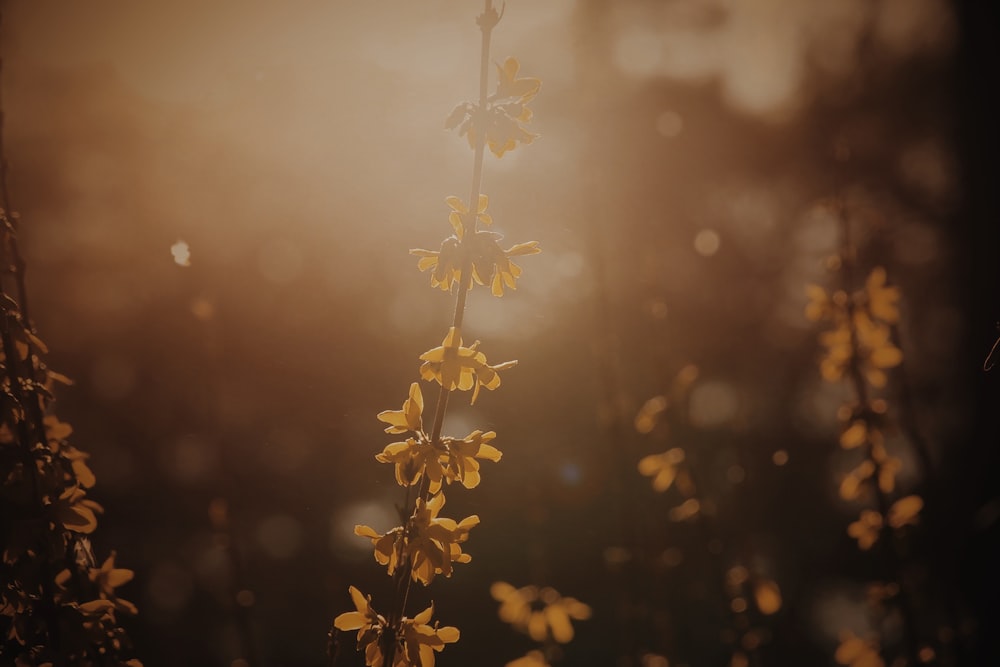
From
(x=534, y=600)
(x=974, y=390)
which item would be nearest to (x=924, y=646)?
(x=974, y=390)

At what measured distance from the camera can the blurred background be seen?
3363 mm

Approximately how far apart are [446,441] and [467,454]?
7 cm

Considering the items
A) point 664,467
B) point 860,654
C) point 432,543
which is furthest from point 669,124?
point 432,543

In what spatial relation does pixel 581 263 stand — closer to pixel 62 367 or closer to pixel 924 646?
pixel 924 646

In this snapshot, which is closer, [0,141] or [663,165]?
[0,141]

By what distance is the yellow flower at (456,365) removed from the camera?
70.0 inches

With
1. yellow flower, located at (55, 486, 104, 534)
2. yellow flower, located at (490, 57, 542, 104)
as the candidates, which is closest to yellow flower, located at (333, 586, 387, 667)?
yellow flower, located at (55, 486, 104, 534)

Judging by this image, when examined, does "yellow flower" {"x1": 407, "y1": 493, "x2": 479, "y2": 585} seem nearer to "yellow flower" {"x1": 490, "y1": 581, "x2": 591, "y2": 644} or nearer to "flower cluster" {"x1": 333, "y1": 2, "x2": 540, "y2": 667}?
"flower cluster" {"x1": 333, "y1": 2, "x2": 540, "y2": 667}

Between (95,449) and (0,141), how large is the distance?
17.7ft

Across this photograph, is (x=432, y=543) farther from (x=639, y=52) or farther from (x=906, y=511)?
(x=639, y=52)

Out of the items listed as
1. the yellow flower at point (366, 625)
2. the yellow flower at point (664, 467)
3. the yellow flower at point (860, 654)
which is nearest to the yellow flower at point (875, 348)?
the yellow flower at point (664, 467)

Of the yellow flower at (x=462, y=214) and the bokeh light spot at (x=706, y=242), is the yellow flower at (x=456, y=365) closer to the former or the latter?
the yellow flower at (x=462, y=214)

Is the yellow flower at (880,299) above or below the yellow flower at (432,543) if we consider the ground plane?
above

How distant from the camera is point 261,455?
5.21 meters
